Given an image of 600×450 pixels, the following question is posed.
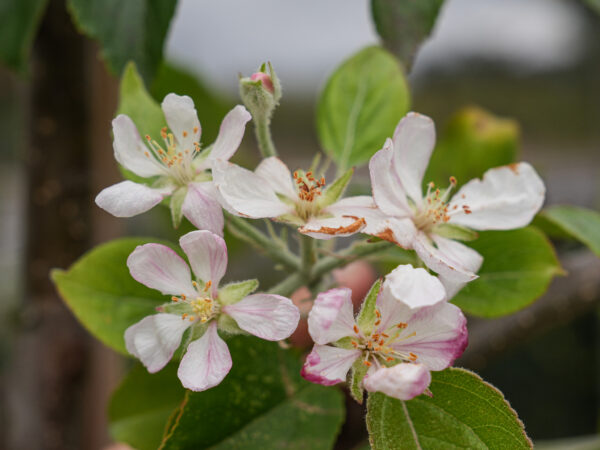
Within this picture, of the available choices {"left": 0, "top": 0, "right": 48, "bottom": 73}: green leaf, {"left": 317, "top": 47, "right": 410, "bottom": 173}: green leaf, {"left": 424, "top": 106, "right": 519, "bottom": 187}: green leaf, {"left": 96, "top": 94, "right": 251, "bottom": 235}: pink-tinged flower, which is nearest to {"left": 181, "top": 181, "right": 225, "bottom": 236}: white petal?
{"left": 96, "top": 94, "right": 251, "bottom": 235}: pink-tinged flower

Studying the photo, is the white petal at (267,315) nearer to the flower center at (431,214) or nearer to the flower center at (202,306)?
the flower center at (202,306)

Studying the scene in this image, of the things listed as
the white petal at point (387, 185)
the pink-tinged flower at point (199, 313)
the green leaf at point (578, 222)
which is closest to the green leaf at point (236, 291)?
the pink-tinged flower at point (199, 313)

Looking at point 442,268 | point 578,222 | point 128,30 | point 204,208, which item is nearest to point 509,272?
point 578,222

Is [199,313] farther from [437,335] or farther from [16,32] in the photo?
[16,32]

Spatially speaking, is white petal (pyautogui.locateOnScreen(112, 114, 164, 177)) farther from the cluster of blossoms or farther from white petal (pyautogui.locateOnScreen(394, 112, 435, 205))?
white petal (pyautogui.locateOnScreen(394, 112, 435, 205))

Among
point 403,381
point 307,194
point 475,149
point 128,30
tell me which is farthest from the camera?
point 475,149

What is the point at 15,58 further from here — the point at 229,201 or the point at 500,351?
the point at 500,351
